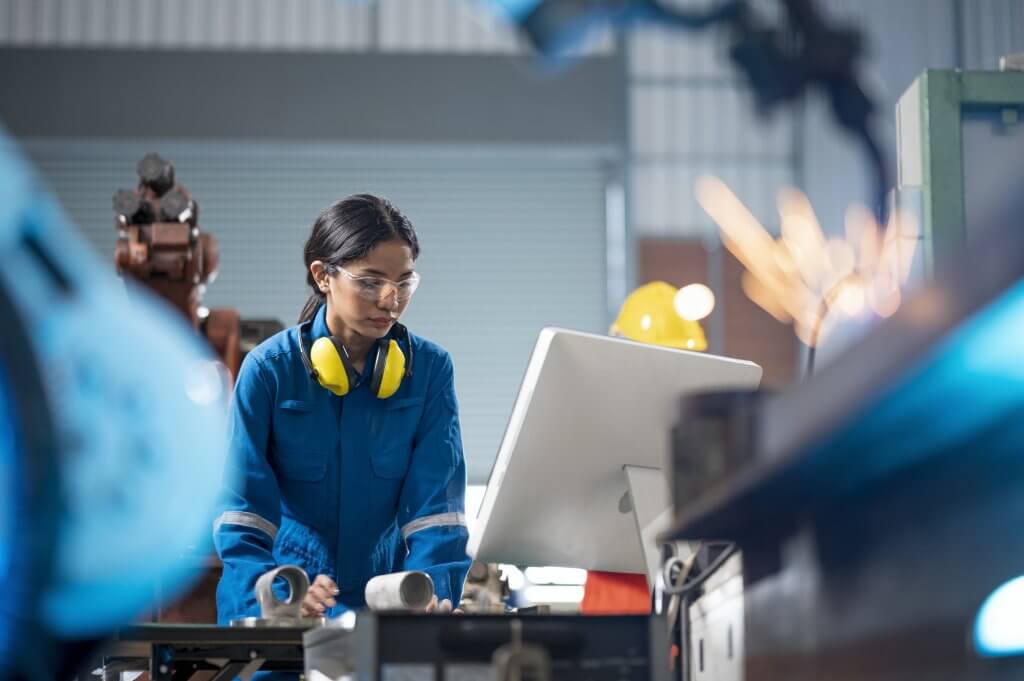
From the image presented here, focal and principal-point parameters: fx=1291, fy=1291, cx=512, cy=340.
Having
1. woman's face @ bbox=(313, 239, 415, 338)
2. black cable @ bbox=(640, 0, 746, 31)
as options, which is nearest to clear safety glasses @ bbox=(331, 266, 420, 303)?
woman's face @ bbox=(313, 239, 415, 338)

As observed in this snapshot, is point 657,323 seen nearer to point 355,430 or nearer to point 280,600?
point 355,430

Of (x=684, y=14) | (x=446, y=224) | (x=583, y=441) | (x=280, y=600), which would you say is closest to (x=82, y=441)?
(x=280, y=600)

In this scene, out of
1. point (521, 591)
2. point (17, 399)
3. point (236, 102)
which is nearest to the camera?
point (17, 399)

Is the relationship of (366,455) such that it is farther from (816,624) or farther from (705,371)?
(816,624)

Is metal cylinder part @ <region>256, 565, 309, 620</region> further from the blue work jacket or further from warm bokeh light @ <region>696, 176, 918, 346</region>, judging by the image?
warm bokeh light @ <region>696, 176, 918, 346</region>

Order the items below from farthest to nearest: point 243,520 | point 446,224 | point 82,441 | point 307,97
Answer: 1. point 446,224
2. point 307,97
3. point 243,520
4. point 82,441

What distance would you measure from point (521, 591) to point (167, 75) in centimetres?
439

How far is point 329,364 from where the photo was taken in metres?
2.26

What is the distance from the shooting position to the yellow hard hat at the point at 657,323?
5586 mm

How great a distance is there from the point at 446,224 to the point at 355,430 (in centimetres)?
591

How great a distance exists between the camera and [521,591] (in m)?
5.36

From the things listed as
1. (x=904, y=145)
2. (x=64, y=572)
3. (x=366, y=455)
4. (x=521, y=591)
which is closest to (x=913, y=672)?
(x=64, y=572)

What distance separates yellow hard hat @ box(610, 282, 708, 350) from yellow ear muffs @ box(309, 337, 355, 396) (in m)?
3.36

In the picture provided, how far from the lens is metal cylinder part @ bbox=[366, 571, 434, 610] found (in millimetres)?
1548
